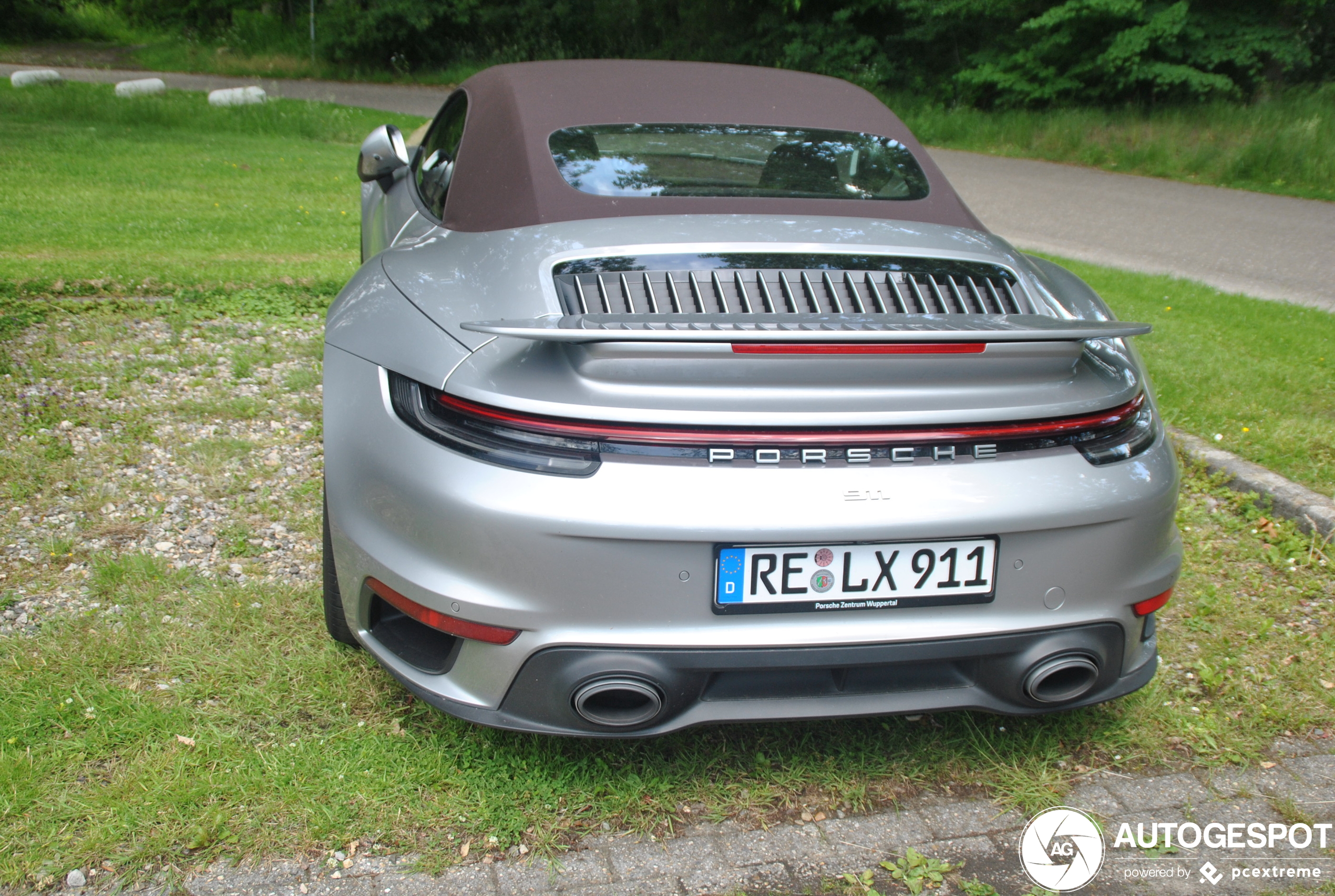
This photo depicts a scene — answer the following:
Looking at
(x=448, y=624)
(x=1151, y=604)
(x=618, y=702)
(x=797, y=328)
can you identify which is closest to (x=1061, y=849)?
(x=1151, y=604)

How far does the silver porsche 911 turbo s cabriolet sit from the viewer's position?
178 centimetres

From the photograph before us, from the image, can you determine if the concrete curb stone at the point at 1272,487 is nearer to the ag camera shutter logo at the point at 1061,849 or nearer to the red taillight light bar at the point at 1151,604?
the red taillight light bar at the point at 1151,604

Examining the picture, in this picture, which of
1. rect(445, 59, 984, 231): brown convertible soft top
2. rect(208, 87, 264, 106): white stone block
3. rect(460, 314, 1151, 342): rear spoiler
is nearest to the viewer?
rect(460, 314, 1151, 342): rear spoiler

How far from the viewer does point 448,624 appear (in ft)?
6.20

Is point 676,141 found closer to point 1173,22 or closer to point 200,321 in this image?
point 200,321

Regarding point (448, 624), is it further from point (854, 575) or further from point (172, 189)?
point (172, 189)

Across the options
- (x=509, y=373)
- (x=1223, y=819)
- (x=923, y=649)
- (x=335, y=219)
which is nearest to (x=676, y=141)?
(x=509, y=373)

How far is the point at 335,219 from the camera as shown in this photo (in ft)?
26.5

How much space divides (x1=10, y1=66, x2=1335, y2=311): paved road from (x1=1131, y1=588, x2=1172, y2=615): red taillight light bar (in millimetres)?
5588

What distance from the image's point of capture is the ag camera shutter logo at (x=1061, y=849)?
199cm

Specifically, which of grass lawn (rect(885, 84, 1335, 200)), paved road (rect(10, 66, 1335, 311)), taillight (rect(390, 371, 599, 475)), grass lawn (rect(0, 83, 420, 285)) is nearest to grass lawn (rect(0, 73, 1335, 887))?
taillight (rect(390, 371, 599, 475))

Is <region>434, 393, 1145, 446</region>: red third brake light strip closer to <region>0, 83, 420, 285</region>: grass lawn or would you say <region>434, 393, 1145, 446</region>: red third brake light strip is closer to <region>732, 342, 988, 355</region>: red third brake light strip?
<region>732, 342, 988, 355</region>: red third brake light strip

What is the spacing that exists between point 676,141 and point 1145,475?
4.90 feet

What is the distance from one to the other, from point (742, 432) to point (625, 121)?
135 centimetres
